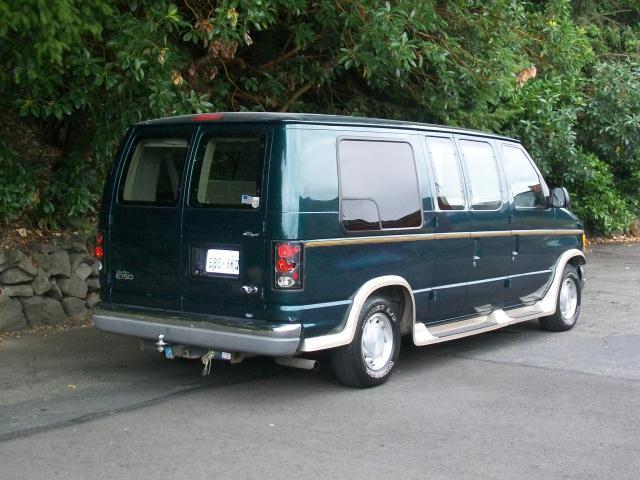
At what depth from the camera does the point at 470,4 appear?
33.6 ft

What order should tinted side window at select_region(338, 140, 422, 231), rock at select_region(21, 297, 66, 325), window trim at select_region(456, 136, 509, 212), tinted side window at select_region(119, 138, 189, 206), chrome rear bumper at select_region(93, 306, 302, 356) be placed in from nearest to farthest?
chrome rear bumper at select_region(93, 306, 302, 356), tinted side window at select_region(338, 140, 422, 231), tinted side window at select_region(119, 138, 189, 206), window trim at select_region(456, 136, 509, 212), rock at select_region(21, 297, 66, 325)

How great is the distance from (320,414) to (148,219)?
2.04 meters

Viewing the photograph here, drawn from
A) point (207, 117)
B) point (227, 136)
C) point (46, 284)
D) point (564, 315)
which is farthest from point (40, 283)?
point (564, 315)

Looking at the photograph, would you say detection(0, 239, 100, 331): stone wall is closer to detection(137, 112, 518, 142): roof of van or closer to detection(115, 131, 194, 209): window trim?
detection(115, 131, 194, 209): window trim

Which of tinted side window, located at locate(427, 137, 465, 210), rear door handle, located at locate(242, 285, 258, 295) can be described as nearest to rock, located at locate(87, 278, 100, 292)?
rear door handle, located at locate(242, 285, 258, 295)

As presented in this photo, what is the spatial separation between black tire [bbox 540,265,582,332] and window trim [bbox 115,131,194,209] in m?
4.50

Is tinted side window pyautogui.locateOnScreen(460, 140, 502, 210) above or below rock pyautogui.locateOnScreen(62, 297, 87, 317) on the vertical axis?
above

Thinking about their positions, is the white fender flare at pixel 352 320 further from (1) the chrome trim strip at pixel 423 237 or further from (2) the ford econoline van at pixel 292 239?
(1) the chrome trim strip at pixel 423 237

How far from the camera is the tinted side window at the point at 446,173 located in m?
7.70

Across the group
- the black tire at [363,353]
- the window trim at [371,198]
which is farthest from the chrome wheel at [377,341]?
the window trim at [371,198]

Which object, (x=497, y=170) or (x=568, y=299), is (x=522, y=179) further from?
(x=568, y=299)

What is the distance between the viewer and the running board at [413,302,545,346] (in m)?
7.44

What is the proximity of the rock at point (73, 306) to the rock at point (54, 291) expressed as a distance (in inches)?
3.0

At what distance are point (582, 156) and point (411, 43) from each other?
28.5ft
